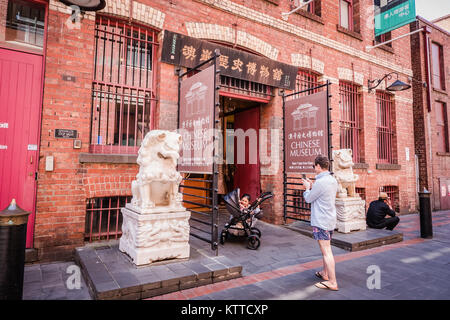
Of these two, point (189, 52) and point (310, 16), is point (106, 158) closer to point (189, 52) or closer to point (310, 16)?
point (189, 52)

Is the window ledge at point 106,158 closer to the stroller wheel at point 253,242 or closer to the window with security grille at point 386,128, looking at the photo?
the stroller wheel at point 253,242

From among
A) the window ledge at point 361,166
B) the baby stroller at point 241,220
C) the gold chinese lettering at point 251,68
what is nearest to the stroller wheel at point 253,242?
the baby stroller at point 241,220

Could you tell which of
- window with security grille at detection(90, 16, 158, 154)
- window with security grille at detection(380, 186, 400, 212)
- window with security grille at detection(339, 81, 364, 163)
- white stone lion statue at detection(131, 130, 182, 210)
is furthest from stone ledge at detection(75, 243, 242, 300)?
window with security grille at detection(380, 186, 400, 212)

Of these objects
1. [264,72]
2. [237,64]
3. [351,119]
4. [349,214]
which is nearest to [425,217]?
[349,214]

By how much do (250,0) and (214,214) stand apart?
6040 mm

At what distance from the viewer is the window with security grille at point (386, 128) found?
402 inches

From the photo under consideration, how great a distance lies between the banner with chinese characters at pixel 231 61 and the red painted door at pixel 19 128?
253 cm

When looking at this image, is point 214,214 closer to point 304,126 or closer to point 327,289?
point 327,289

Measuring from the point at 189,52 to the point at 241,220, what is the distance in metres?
3.95

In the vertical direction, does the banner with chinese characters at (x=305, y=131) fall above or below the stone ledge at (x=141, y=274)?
above

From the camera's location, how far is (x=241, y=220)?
210 inches

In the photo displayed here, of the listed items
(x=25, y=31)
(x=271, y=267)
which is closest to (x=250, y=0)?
(x=25, y=31)

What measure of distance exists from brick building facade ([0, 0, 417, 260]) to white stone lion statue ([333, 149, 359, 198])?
151cm

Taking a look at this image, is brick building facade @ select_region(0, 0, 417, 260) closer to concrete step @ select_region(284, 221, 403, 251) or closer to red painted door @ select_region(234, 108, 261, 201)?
red painted door @ select_region(234, 108, 261, 201)
